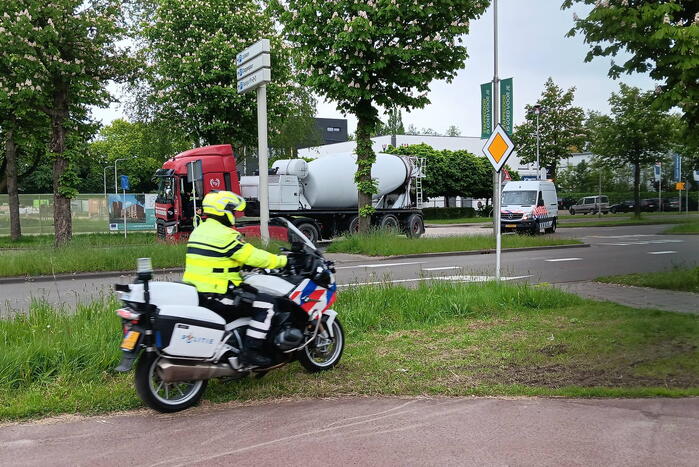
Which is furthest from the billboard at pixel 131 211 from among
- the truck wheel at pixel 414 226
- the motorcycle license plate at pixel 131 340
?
the motorcycle license plate at pixel 131 340

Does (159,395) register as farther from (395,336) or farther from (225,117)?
(225,117)

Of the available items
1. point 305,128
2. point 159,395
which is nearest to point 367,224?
point 159,395

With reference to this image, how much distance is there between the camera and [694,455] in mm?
3961

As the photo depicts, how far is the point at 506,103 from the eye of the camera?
82.0 ft

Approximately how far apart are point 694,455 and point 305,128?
4186 centimetres

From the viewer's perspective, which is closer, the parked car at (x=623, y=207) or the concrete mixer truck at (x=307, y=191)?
the concrete mixer truck at (x=307, y=191)

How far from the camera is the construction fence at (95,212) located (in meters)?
30.8

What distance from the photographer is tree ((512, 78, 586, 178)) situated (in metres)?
55.0

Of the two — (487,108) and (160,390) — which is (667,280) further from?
(487,108)

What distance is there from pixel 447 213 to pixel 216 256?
154ft

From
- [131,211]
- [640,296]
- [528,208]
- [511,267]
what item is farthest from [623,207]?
[640,296]

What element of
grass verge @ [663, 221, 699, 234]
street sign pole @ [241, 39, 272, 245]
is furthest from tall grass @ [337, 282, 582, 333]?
grass verge @ [663, 221, 699, 234]

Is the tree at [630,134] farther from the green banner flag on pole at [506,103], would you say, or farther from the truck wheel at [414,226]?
the truck wheel at [414,226]

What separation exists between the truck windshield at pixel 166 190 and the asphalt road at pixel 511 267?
7.07m
